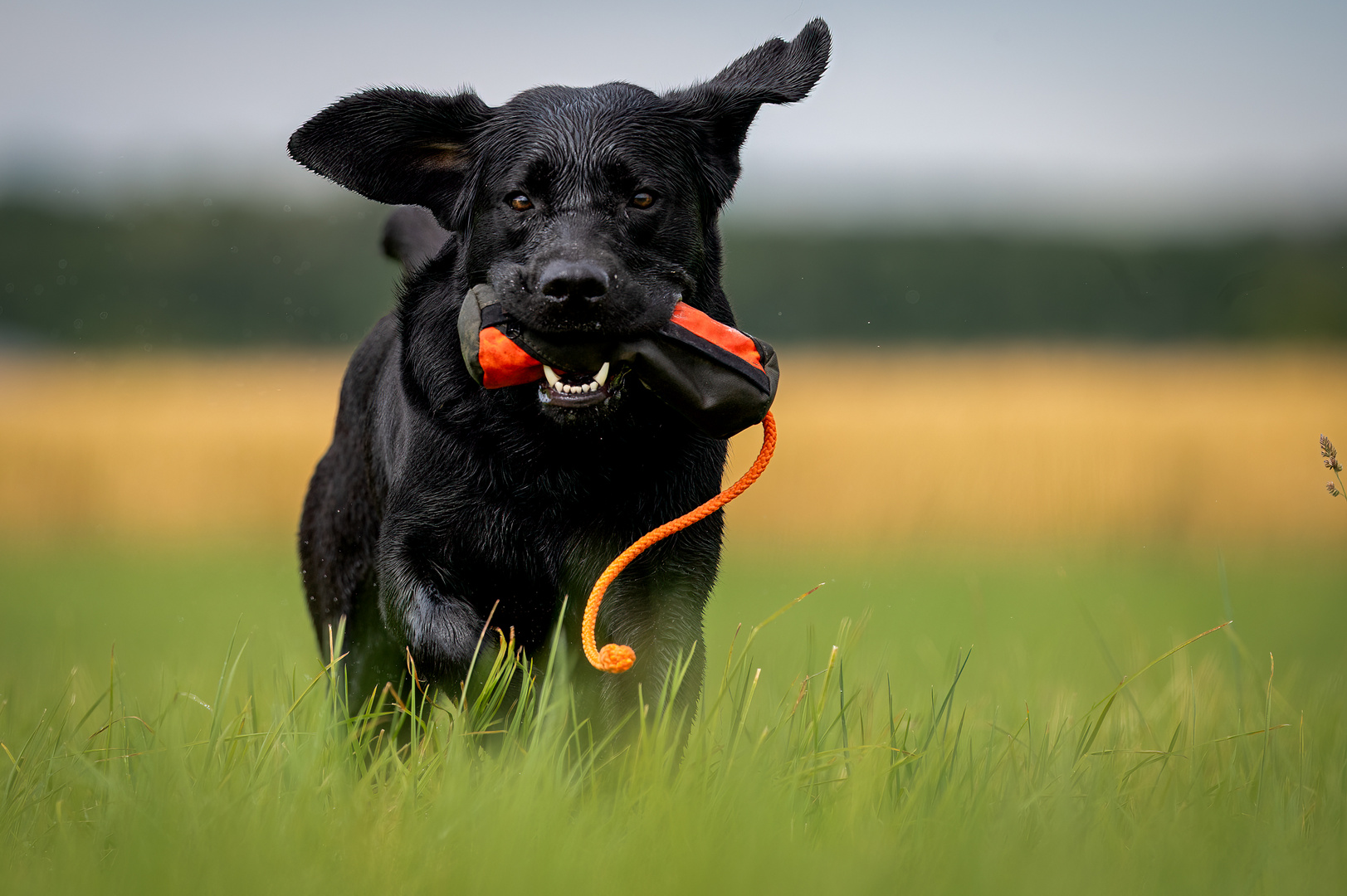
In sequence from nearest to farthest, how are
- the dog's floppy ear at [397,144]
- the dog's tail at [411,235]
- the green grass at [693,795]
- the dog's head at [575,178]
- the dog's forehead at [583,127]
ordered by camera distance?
the green grass at [693,795], the dog's head at [575,178], the dog's forehead at [583,127], the dog's floppy ear at [397,144], the dog's tail at [411,235]

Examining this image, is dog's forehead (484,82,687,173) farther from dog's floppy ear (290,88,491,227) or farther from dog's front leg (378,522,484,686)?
dog's front leg (378,522,484,686)

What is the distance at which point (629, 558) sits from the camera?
9.02 feet

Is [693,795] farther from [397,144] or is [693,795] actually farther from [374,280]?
[374,280]

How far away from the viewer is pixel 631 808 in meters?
2.41

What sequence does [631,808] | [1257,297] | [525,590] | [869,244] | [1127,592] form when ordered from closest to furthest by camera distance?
[631,808] → [525,590] → [1127,592] → [1257,297] → [869,244]

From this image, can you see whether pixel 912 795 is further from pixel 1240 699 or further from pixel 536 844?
pixel 1240 699

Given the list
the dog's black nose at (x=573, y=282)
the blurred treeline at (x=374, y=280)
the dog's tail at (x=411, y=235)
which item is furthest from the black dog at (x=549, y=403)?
the blurred treeline at (x=374, y=280)

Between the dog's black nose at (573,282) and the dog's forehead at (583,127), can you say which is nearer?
the dog's black nose at (573,282)

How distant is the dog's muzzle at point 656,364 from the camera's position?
2.66m

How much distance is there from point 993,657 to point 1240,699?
1.10m

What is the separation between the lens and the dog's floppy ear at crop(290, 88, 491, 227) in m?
3.25

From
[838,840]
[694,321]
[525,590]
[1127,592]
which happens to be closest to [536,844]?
[838,840]

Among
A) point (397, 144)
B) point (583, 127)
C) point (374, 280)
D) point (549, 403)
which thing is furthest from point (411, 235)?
point (374, 280)

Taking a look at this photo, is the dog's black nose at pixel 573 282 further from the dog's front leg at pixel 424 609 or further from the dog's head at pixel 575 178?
the dog's front leg at pixel 424 609
